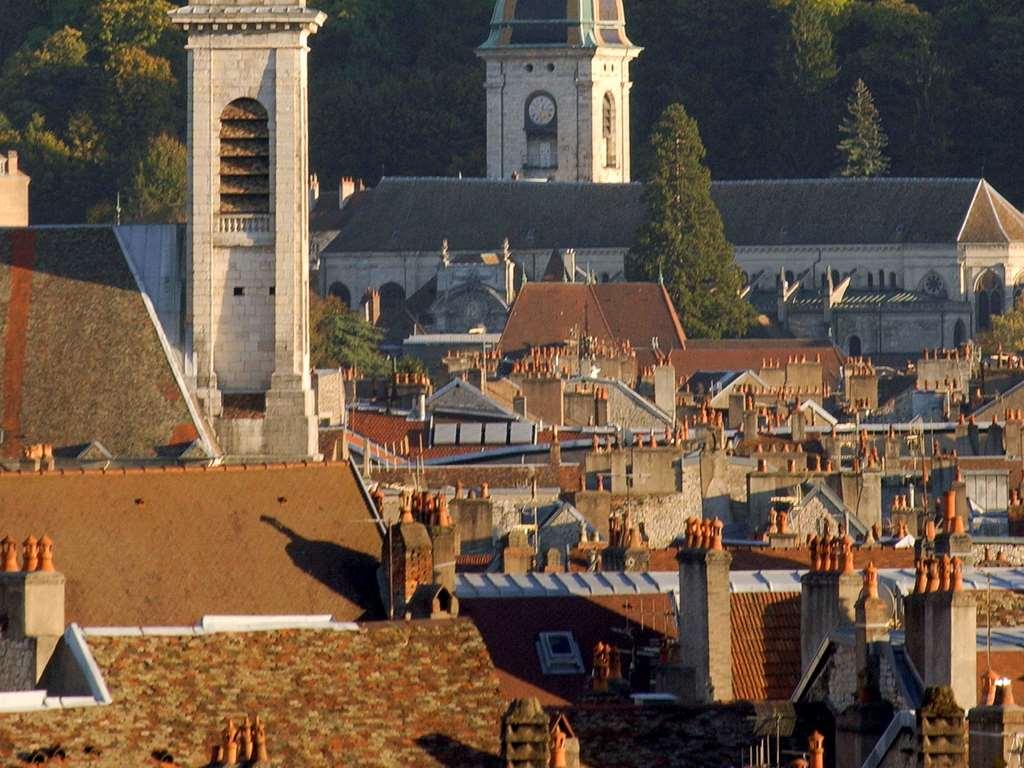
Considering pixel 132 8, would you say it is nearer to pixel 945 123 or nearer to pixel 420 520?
pixel 945 123

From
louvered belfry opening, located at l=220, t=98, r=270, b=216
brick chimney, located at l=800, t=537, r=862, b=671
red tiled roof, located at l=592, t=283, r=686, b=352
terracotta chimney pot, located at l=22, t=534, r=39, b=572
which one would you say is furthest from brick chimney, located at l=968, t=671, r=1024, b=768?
red tiled roof, located at l=592, t=283, r=686, b=352

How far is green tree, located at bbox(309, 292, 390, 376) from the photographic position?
107 m

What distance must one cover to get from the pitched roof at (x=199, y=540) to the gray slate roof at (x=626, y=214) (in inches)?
4405

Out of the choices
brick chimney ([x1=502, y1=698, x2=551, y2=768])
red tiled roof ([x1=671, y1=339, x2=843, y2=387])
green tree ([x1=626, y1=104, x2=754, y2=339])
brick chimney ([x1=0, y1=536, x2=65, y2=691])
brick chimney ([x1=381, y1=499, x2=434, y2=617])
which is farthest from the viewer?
green tree ([x1=626, y1=104, x2=754, y2=339])

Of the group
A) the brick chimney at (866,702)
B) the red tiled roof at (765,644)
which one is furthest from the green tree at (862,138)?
the brick chimney at (866,702)

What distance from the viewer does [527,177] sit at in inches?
6353

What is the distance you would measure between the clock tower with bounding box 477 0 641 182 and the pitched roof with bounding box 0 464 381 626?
Result: 122838 mm

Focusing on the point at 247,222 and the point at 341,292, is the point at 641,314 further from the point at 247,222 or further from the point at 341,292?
the point at 247,222

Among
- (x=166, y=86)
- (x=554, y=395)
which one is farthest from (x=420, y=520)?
(x=166, y=86)

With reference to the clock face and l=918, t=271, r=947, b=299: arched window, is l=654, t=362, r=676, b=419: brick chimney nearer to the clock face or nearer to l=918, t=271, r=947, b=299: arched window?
l=918, t=271, r=947, b=299: arched window

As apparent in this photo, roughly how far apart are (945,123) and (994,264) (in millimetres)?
16354

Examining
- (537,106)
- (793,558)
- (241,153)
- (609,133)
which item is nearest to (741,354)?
(241,153)

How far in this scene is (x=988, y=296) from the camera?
150m

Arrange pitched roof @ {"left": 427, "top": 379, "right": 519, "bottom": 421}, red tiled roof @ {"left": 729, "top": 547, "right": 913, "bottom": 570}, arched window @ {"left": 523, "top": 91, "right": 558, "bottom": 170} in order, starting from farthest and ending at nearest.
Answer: arched window @ {"left": 523, "top": 91, "right": 558, "bottom": 170} < pitched roof @ {"left": 427, "top": 379, "right": 519, "bottom": 421} < red tiled roof @ {"left": 729, "top": 547, "right": 913, "bottom": 570}
